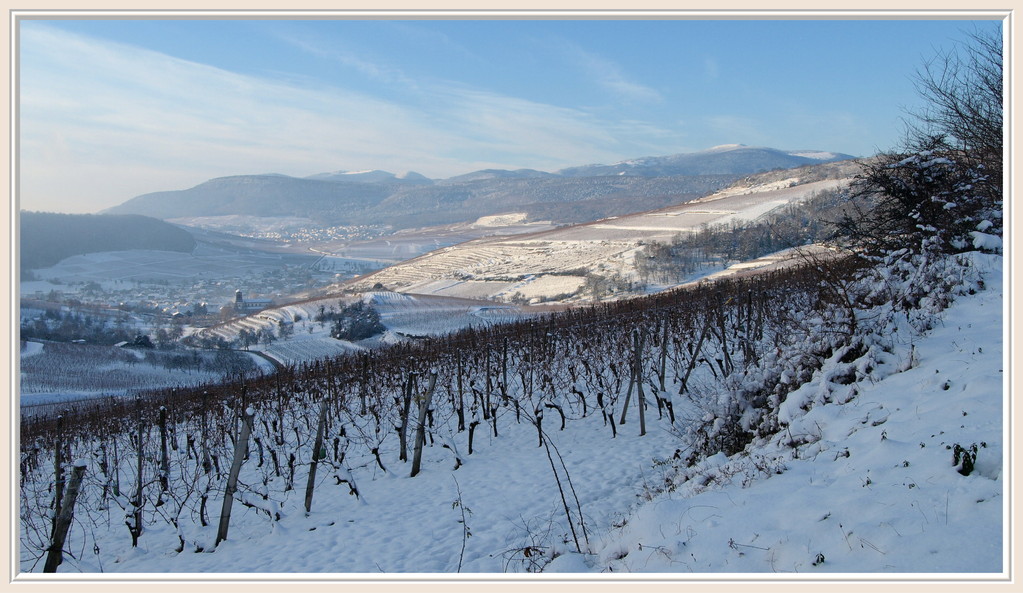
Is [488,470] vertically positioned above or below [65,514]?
below

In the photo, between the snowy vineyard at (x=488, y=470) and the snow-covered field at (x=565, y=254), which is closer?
the snowy vineyard at (x=488, y=470)

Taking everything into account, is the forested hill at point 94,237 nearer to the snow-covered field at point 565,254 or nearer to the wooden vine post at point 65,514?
the snow-covered field at point 565,254

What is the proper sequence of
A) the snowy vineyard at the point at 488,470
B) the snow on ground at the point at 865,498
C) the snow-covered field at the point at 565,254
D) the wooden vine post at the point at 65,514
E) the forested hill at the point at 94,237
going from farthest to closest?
the forested hill at the point at 94,237, the snow-covered field at the point at 565,254, the snowy vineyard at the point at 488,470, the wooden vine post at the point at 65,514, the snow on ground at the point at 865,498

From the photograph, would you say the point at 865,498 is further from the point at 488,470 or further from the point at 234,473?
the point at 234,473

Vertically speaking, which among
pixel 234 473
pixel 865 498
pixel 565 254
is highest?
pixel 565 254

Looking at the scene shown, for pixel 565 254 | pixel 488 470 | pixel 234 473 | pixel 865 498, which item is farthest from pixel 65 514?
pixel 565 254

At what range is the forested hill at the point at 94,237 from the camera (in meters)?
76.6

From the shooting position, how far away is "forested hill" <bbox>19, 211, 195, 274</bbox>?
251 ft

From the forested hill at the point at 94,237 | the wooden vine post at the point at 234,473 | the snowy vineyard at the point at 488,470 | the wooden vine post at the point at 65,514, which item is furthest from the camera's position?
the forested hill at the point at 94,237

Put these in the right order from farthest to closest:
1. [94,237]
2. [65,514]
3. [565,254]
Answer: [94,237] → [565,254] → [65,514]

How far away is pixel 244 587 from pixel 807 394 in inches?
237

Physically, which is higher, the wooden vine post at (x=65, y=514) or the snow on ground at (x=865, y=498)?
the snow on ground at (x=865, y=498)

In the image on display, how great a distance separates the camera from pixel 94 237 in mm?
109250

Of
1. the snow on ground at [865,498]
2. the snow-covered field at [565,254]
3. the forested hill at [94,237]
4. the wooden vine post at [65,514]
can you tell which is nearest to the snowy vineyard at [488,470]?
the wooden vine post at [65,514]
